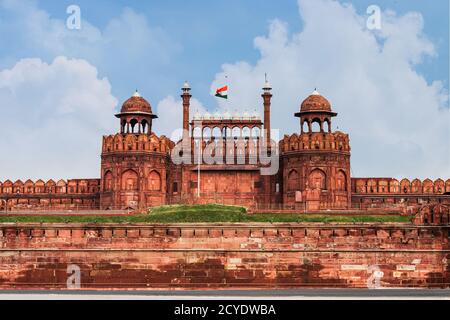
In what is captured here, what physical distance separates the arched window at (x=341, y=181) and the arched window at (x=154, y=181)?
35.8ft

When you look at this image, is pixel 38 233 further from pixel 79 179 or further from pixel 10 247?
pixel 79 179

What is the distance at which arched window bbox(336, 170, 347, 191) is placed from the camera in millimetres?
54906

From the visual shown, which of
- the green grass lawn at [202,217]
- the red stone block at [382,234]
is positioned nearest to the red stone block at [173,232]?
the green grass lawn at [202,217]

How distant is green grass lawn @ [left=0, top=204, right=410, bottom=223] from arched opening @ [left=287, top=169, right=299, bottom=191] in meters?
5.96

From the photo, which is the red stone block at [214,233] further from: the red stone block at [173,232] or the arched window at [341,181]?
the arched window at [341,181]

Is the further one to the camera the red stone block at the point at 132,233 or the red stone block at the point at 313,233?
the red stone block at the point at 132,233

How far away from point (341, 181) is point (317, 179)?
1.59 m

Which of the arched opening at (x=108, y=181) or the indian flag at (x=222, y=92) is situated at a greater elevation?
the indian flag at (x=222, y=92)

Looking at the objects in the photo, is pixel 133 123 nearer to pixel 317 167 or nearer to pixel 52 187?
pixel 52 187

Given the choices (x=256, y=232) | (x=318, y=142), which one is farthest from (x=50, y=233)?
(x=318, y=142)

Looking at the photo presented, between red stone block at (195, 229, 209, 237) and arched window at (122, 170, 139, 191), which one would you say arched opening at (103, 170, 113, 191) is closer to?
arched window at (122, 170, 139, 191)

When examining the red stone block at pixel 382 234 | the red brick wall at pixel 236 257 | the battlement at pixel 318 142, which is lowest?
the red brick wall at pixel 236 257

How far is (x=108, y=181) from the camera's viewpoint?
55781 mm

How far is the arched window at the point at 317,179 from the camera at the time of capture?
179ft
